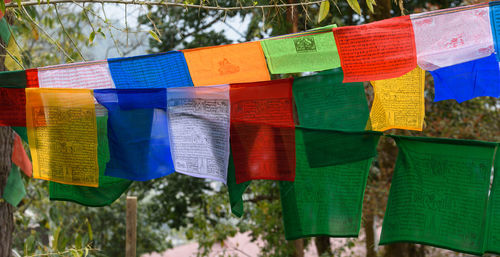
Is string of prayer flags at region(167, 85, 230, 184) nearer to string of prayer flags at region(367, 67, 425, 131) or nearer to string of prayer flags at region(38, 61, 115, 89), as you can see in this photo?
string of prayer flags at region(38, 61, 115, 89)

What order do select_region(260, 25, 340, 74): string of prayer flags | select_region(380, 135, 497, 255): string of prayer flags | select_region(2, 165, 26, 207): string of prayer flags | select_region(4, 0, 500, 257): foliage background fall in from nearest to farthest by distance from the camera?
select_region(380, 135, 497, 255): string of prayer flags
select_region(260, 25, 340, 74): string of prayer flags
select_region(2, 165, 26, 207): string of prayer flags
select_region(4, 0, 500, 257): foliage background

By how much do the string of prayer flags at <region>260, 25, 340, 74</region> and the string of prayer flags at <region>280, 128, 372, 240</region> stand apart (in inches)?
13.5

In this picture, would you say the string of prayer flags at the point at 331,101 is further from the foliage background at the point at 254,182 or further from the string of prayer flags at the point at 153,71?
the foliage background at the point at 254,182

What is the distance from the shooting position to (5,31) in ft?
10.1

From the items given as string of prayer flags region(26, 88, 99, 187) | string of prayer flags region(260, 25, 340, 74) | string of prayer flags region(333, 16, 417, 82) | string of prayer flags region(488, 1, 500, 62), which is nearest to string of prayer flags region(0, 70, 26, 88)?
string of prayer flags region(26, 88, 99, 187)

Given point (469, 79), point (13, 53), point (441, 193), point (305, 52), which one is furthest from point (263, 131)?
point (13, 53)

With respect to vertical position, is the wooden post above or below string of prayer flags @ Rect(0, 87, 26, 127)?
below

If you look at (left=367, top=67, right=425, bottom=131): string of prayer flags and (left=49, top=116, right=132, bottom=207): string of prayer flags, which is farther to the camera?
(left=49, top=116, right=132, bottom=207): string of prayer flags

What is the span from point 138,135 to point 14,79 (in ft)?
2.30

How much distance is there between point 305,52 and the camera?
2715 mm

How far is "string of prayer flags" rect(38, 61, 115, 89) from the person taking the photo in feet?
9.29

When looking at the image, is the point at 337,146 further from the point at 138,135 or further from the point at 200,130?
the point at 138,135

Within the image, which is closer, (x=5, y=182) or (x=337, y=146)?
(x=337, y=146)

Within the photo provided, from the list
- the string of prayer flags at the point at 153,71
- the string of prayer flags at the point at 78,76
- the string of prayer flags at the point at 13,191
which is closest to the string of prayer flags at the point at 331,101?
the string of prayer flags at the point at 153,71
